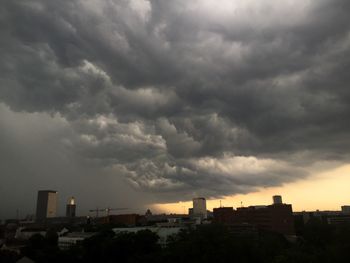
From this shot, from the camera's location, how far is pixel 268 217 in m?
154

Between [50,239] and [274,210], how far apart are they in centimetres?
8730

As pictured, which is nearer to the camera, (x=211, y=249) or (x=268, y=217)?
(x=211, y=249)

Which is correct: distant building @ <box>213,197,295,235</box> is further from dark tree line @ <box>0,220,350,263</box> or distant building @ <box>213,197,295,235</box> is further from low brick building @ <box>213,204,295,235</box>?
dark tree line @ <box>0,220,350,263</box>

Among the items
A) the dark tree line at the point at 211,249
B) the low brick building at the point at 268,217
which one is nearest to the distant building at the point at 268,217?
the low brick building at the point at 268,217

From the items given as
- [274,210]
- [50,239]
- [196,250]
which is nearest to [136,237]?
[196,250]

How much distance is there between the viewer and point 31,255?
9644 cm

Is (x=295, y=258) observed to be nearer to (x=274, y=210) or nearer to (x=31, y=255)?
(x=31, y=255)

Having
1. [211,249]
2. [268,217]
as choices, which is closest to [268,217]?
[268,217]

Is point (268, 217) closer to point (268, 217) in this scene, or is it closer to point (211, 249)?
point (268, 217)

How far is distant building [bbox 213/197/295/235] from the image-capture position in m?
147

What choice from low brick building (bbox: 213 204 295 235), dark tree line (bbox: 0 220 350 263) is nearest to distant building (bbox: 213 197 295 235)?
low brick building (bbox: 213 204 295 235)

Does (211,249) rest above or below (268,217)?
below

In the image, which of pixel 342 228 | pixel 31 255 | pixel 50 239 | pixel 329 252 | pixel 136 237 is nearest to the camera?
pixel 329 252

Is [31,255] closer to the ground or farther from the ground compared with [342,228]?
closer to the ground
